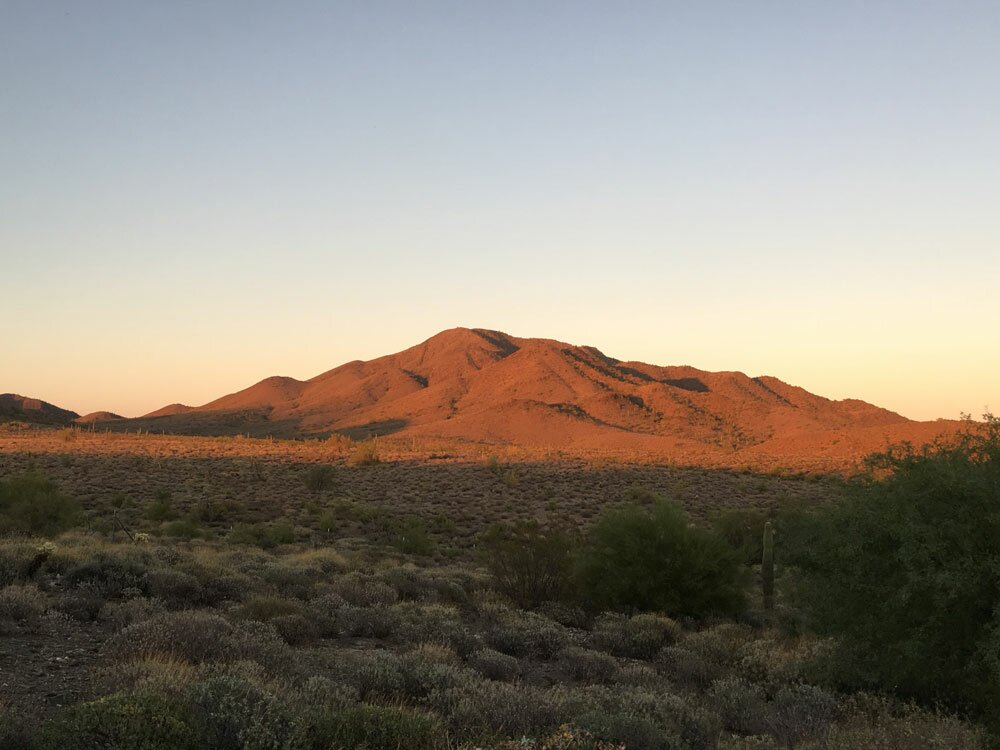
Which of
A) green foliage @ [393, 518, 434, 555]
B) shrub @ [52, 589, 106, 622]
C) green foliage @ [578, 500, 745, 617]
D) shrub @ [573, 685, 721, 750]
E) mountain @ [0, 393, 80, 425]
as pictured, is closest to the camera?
shrub @ [573, 685, 721, 750]

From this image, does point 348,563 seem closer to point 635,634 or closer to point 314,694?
point 635,634

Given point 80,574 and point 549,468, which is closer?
point 80,574

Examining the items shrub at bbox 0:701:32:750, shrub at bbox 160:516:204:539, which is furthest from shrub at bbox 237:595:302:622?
shrub at bbox 160:516:204:539

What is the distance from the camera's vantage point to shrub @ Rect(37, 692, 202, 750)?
564 cm

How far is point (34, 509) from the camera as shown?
2459 centimetres

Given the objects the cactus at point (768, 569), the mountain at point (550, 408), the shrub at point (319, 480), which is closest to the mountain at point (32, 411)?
the mountain at point (550, 408)

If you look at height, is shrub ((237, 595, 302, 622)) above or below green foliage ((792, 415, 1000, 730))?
below

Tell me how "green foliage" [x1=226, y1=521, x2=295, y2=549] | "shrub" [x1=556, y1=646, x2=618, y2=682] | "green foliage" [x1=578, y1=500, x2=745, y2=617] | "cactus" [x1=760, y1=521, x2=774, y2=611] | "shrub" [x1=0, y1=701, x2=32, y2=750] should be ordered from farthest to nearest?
"green foliage" [x1=226, y1=521, x2=295, y2=549]
"cactus" [x1=760, y1=521, x2=774, y2=611]
"green foliage" [x1=578, y1=500, x2=745, y2=617]
"shrub" [x1=556, y1=646, x2=618, y2=682]
"shrub" [x1=0, y1=701, x2=32, y2=750]

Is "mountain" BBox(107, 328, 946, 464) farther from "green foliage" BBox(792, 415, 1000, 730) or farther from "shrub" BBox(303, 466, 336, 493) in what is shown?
"green foliage" BBox(792, 415, 1000, 730)

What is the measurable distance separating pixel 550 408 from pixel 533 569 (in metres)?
111

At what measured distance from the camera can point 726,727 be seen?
8.62 metres

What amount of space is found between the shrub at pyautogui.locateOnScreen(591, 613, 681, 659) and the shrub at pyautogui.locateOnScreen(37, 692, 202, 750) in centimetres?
835

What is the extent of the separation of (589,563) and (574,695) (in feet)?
29.9

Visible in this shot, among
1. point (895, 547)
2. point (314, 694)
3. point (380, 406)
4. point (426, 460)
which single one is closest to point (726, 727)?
point (895, 547)
